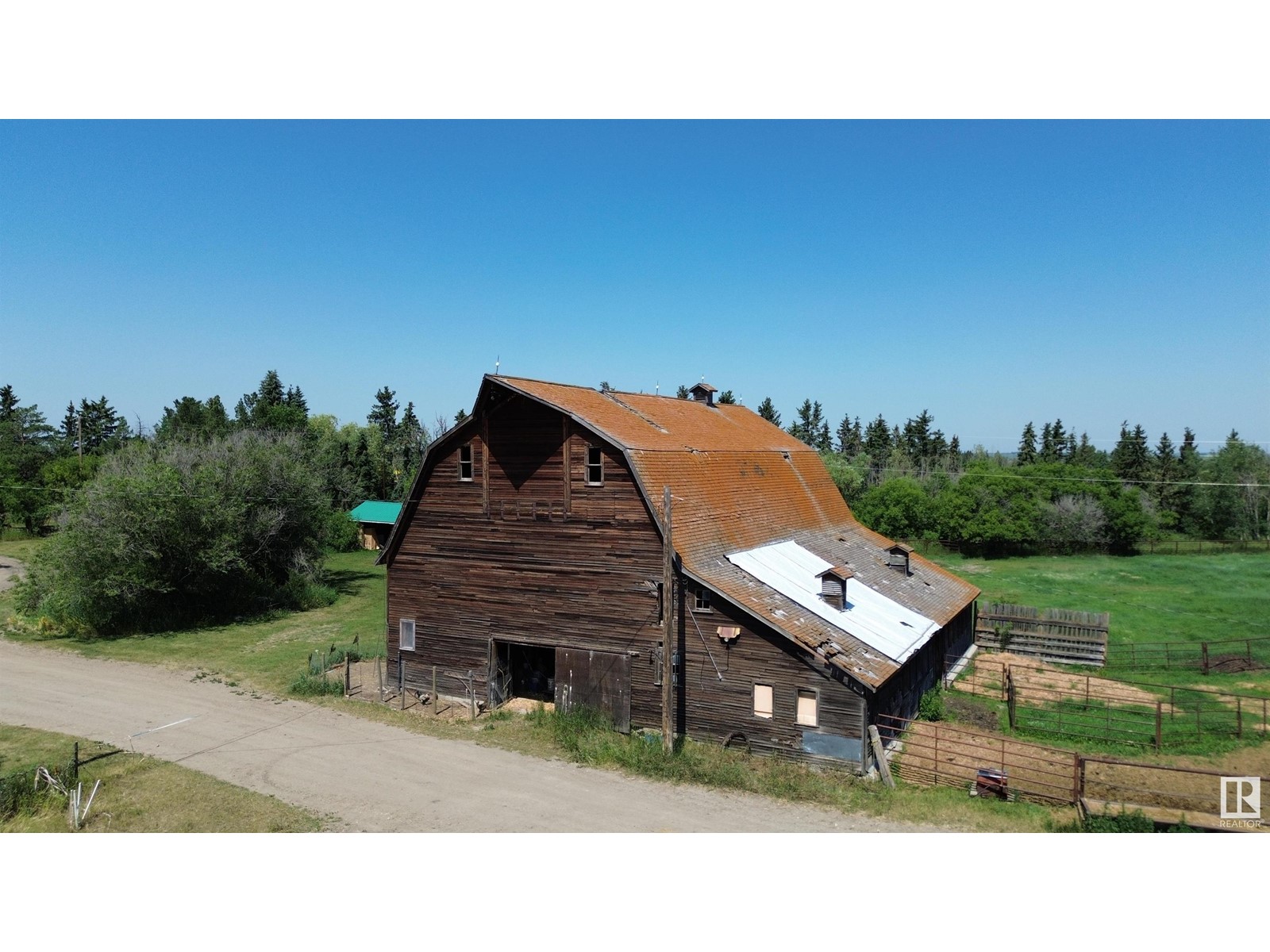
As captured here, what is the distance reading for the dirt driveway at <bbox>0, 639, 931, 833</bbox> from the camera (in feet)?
52.7

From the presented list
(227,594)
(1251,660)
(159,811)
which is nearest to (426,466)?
(159,811)

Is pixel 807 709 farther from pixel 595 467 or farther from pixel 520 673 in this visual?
pixel 520 673

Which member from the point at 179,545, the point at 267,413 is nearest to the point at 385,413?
the point at 267,413

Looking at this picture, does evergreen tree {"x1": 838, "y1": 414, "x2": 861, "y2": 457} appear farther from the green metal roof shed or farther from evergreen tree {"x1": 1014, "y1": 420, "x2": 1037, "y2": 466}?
the green metal roof shed

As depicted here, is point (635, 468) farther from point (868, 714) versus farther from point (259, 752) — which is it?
point (259, 752)

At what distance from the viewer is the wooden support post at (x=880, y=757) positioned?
58.0 ft

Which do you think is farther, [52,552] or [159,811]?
[52,552]

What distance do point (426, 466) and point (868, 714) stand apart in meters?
15.5

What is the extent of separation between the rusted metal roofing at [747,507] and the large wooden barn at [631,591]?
100mm

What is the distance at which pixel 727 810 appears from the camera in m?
16.6

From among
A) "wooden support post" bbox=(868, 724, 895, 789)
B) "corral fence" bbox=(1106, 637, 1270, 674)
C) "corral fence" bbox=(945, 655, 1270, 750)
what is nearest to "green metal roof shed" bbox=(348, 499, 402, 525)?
"corral fence" bbox=(945, 655, 1270, 750)

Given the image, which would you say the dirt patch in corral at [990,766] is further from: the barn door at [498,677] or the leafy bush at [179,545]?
the leafy bush at [179,545]

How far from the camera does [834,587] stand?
73.8 feet

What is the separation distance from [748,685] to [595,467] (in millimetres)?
7510
